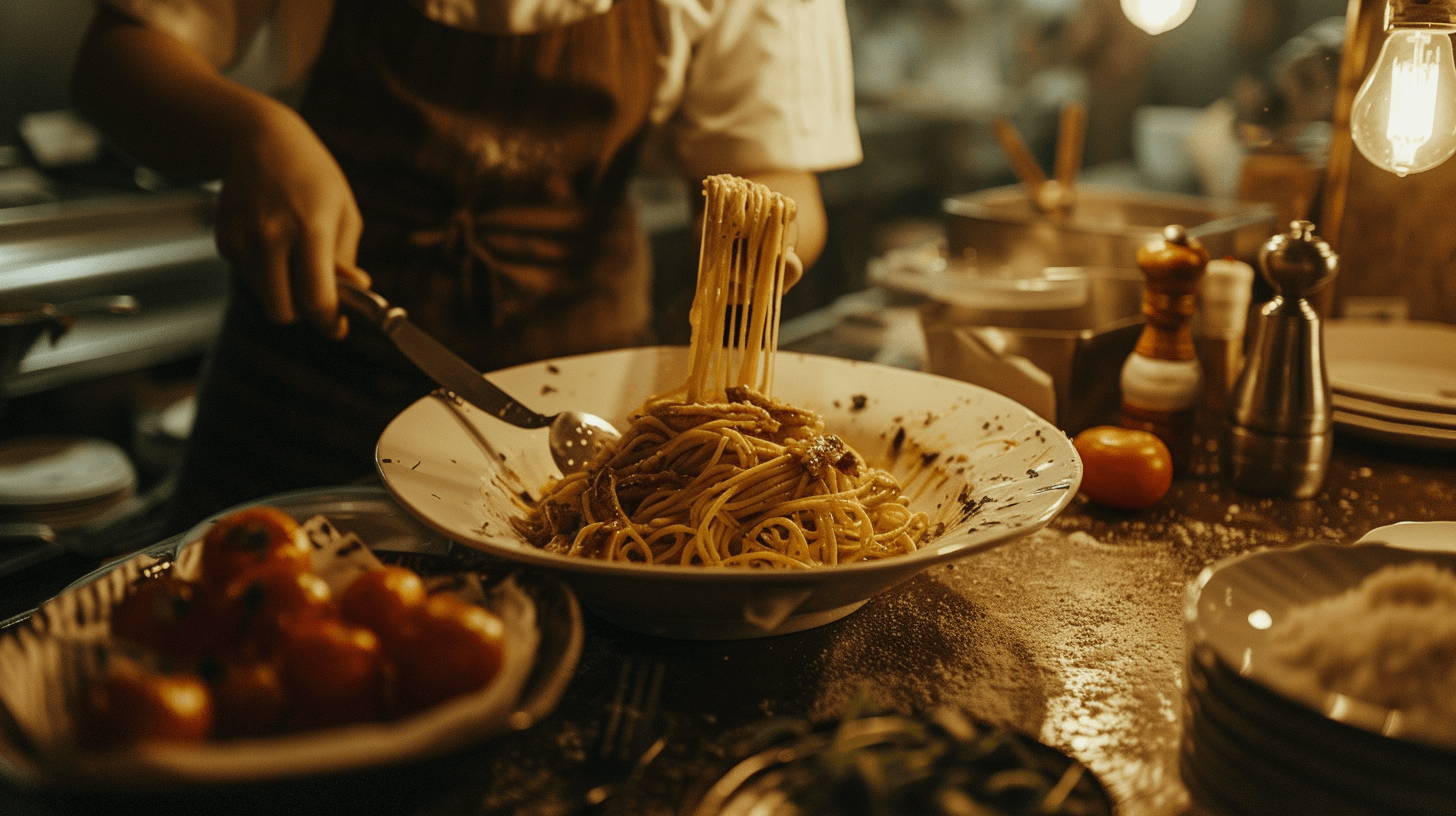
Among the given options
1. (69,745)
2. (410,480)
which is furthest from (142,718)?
(410,480)

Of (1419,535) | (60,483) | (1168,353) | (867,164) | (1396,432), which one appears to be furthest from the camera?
(867,164)

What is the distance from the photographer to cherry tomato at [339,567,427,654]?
0.89m

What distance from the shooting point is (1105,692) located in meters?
1.13

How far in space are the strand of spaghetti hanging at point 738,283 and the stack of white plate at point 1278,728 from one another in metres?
0.75

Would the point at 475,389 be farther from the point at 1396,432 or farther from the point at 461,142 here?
the point at 1396,432

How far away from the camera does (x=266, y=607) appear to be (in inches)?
34.5

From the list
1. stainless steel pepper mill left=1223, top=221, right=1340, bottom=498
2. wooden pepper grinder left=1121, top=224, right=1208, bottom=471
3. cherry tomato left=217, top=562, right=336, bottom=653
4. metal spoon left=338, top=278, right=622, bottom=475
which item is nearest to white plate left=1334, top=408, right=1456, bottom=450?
stainless steel pepper mill left=1223, top=221, right=1340, bottom=498

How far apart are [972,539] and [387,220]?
1462 millimetres

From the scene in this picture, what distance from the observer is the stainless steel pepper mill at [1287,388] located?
1570 mm

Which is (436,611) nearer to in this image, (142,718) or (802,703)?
(142,718)

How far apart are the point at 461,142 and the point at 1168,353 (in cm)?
139

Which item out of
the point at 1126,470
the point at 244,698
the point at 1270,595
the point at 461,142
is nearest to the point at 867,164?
the point at 461,142

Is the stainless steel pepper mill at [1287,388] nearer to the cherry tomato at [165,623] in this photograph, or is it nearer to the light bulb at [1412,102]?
the light bulb at [1412,102]

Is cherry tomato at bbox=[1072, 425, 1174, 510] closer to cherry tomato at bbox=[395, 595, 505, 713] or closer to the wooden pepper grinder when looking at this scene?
the wooden pepper grinder
